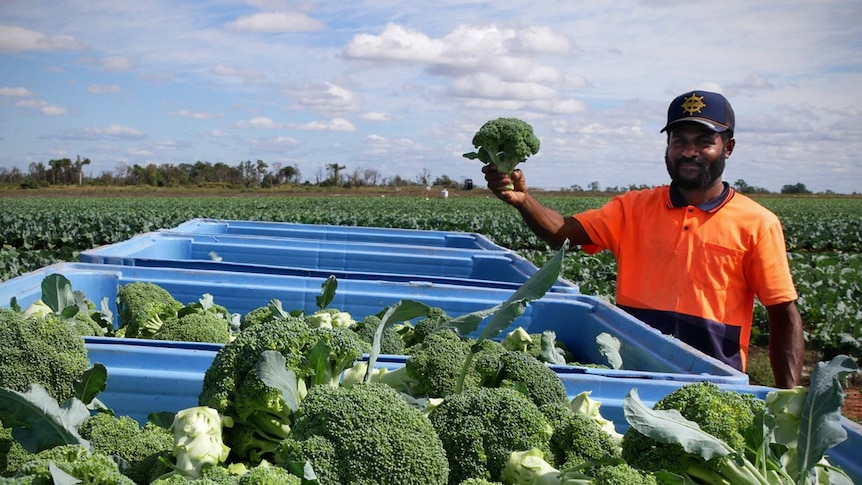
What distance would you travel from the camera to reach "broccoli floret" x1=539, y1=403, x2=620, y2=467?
1.54 metres

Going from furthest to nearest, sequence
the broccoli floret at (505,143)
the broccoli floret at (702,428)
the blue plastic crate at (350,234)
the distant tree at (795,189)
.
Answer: the distant tree at (795,189) → the blue plastic crate at (350,234) → the broccoli floret at (505,143) → the broccoli floret at (702,428)

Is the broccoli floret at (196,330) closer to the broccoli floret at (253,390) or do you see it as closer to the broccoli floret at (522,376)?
the broccoli floret at (253,390)

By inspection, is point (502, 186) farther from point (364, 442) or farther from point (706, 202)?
point (364, 442)

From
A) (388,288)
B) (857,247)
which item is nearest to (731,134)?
(388,288)

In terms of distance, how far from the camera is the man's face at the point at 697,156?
3684mm

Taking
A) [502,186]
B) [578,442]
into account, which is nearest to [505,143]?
[502,186]

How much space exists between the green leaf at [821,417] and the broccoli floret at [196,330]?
2.19 m

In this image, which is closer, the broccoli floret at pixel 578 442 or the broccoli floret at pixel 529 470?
the broccoli floret at pixel 529 470

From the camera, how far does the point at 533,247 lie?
20125mm

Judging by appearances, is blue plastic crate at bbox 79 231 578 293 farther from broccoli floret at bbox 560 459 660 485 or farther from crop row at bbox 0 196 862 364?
broccoli floret at bbox 560 459 660 485

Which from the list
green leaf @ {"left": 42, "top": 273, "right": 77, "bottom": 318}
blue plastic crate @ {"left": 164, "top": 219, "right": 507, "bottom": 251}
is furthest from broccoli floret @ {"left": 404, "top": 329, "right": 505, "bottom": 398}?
blue plastic crate @ {"left": 164, "top": 219, "right": 507, "bottom": 251}

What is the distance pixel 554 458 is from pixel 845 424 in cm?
86

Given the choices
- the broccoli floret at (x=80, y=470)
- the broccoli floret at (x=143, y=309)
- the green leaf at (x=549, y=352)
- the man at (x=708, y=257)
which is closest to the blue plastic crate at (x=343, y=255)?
the man at (x=708, y=257)

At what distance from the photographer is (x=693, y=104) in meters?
3.69
